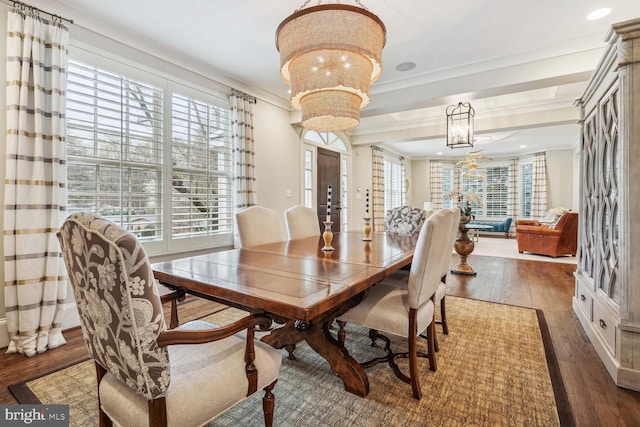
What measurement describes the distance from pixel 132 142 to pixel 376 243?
2438mm

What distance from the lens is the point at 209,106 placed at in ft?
11.9

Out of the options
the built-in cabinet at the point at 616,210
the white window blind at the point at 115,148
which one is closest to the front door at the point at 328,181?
the white window blind at the point at 115,148

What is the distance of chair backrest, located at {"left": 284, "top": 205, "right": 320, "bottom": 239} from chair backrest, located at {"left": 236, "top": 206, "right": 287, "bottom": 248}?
0.16m

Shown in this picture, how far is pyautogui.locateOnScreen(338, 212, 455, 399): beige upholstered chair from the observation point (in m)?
1.58

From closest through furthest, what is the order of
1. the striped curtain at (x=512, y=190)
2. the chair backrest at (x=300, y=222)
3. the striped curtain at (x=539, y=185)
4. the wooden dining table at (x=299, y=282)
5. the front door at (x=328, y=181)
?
the wooden dining table at (x=299, y=282) < the chair backrest at (x=300, y=222) < the front door at (x=328, y=181) < the striped curtain at (x=539, y=185) < the striped curtain at (x=512, y=190)

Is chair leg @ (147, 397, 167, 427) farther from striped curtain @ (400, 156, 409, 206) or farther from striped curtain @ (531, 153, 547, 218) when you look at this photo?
striped curtain @ (531, 153, 547, 218)

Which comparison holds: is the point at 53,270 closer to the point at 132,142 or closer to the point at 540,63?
the point at 132,142

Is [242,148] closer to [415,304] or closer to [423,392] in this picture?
[415,304]

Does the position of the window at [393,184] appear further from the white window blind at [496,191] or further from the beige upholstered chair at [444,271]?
the beige upholstered chair at [444,271]

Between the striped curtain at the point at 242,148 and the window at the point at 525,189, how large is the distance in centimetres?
850

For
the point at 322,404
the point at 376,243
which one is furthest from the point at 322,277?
the point at 376,243

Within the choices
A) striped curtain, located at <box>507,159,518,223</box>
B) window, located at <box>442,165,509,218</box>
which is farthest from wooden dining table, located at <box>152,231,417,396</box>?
window, located at <box>442,165,509,218</box>

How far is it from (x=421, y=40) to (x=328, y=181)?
3099 millimetres

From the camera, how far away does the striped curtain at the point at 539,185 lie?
27.1 ft
